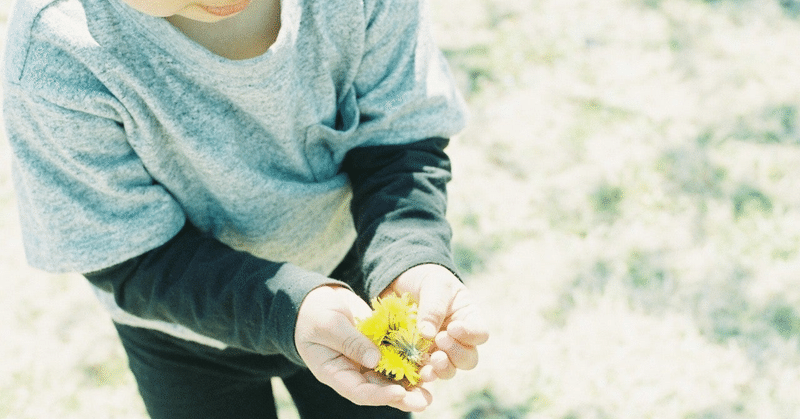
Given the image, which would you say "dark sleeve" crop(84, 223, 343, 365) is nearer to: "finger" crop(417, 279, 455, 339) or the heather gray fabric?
the heather gray fabric

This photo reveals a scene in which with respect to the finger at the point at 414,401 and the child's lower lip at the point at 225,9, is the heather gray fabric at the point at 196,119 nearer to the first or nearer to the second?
the child's lower lip at the point at 225,9

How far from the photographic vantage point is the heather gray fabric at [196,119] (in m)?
0.95

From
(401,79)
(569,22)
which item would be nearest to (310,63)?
(401,79)

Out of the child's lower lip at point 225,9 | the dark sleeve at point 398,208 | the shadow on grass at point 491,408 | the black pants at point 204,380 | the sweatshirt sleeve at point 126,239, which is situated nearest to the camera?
the child's lower lip at point 225,9

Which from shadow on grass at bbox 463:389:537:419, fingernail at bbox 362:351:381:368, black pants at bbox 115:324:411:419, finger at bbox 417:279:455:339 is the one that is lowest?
shadow on grass at bbox 463:389:537:419

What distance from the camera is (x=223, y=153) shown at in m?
1.11

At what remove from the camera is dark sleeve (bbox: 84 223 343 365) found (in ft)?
3.44

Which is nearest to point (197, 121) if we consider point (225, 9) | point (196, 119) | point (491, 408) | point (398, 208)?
point (196, 119)

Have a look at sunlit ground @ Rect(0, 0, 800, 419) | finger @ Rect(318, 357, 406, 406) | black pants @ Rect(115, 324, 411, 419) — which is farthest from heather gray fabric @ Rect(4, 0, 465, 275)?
sunlit ground @ Rect(0, 0, 800, 419)

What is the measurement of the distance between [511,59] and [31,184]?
1.88 meters

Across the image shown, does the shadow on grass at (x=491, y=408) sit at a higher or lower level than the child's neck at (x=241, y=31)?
lower

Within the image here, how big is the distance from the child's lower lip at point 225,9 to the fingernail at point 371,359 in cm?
46

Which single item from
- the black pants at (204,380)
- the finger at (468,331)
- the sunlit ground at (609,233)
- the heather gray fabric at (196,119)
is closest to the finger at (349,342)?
the finger at (468,331)

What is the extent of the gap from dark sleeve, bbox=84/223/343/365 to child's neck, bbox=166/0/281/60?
30cm
